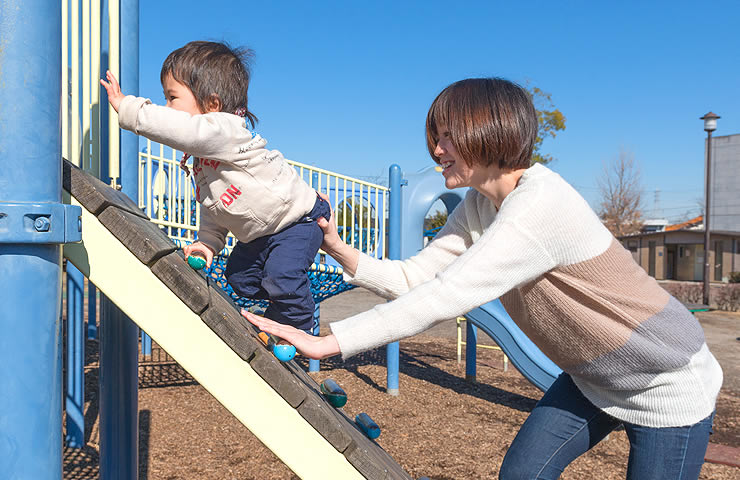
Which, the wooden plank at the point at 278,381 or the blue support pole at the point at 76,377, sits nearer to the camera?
the wooden plank at the point at 278,381

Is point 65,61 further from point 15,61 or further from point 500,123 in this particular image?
point 500,123

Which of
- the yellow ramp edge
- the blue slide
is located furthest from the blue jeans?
the blue slide

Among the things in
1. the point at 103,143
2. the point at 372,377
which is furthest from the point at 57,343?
the point at 372,377

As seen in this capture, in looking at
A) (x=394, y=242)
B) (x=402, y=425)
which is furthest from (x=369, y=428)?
(x=394, y=242)

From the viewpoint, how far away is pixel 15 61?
121 cm

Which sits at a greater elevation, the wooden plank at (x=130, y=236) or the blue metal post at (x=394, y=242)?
the wooden plank at (x=130, y=236)

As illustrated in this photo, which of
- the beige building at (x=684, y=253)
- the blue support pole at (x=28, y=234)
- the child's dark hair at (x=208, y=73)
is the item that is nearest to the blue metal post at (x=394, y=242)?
the child's dark hair at (x=208, y=73)

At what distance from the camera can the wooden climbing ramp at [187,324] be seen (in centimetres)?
138

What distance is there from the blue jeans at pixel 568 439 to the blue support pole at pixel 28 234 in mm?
1286

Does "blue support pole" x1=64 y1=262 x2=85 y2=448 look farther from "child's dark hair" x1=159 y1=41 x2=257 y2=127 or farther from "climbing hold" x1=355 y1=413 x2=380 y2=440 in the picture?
"climbing hold" x1=355 y1=413 x2=380 y2=440

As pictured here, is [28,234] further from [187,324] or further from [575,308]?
[575,308]

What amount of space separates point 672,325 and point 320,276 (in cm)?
398

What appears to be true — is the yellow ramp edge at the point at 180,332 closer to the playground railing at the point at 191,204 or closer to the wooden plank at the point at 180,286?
the wooden plank at the point at 180,286

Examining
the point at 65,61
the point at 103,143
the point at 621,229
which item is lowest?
the point at 621,229
